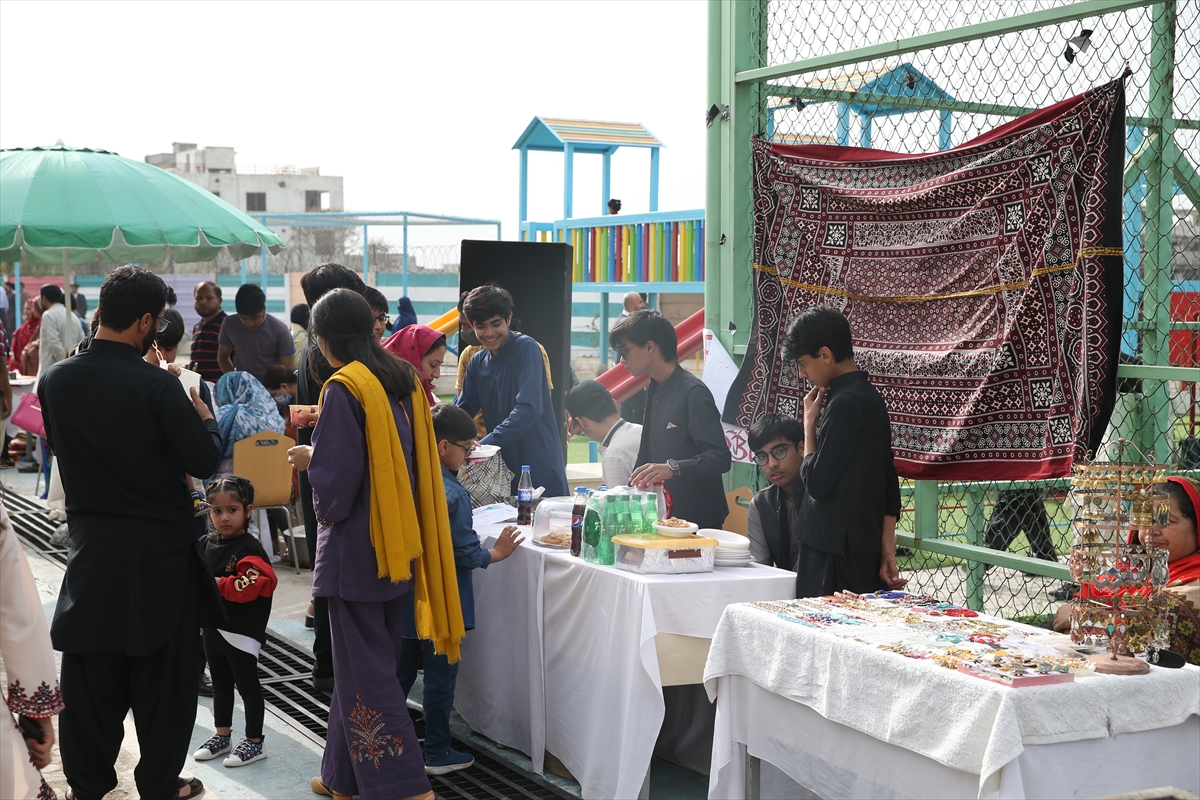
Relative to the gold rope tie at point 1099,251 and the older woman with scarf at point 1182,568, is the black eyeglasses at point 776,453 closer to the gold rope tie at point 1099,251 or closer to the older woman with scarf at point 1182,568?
the older woman with scarf at point 1182,568

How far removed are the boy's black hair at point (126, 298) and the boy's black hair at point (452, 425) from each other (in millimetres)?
1189

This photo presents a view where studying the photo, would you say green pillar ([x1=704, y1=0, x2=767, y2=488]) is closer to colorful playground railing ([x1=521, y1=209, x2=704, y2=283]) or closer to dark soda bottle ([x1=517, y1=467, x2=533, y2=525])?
dark soda bottle ([x1=517, y1=467, x2=533, y2=525])

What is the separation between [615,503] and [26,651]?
2102 mm

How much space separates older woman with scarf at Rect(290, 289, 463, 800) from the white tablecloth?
17.4 inches

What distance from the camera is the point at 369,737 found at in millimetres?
3922

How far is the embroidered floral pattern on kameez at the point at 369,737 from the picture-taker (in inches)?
154

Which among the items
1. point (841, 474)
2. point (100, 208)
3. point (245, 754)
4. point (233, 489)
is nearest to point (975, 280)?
point (841, 474)

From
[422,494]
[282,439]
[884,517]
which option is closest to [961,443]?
[884,517]

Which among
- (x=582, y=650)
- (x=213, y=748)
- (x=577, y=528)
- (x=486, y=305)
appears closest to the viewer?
(x=582, y=650)

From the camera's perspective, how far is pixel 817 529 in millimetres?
3912

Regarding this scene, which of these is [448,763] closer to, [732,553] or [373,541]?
[373,541]

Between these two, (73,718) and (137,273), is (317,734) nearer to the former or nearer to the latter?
(73,718)

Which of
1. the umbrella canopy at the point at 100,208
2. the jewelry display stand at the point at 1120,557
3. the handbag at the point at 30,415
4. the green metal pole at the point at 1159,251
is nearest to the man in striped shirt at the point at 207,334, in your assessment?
the umbrella canopy at the point at 100,208

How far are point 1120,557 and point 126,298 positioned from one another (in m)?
3.03
